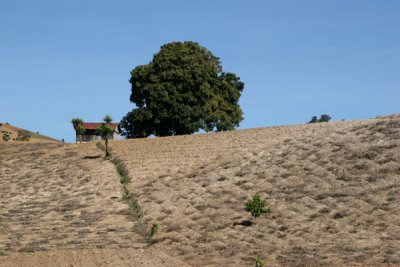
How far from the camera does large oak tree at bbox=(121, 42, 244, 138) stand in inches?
3098

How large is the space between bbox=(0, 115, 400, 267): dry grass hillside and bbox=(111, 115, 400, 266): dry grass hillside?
96 millimetres

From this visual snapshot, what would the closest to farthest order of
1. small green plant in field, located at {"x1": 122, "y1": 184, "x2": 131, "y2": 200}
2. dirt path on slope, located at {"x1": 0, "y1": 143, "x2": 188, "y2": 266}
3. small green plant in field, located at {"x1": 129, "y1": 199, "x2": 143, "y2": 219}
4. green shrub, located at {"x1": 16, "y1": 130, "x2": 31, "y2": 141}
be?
dirt path on slope, located at {"x1": 0, "y1": 143, "x2": 188, "y2": 266}, small green plant in field, located at {"x1": 129, "y1": 199, "x2": 143, "y2": 219}, small green plant in field, located at {"x1": 122, "y1": 184, "x2": 131, "y2": 200}, green shrub, located at {"x1": 16, "y1": 130, "x2": 31, "y2": 141}

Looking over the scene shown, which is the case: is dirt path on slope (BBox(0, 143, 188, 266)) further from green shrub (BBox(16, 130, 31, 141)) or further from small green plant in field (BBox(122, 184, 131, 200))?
green shrub (BBox(16, 130, 31, 141))

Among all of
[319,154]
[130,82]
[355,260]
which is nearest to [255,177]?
[319,154]

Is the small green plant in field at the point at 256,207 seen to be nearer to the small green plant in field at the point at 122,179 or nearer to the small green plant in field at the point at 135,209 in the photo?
the small green plant in field at the point at 135,209

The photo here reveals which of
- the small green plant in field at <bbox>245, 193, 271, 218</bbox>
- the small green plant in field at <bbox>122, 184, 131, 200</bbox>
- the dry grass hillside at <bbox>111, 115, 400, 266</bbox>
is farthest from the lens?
the small green plant in field at <bbox>122, 184, 131, 200</bbox>

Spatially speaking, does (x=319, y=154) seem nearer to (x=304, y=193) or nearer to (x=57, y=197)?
(x=304, y=193)

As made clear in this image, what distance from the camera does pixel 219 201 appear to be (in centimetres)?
4247

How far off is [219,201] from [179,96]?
37858 mm

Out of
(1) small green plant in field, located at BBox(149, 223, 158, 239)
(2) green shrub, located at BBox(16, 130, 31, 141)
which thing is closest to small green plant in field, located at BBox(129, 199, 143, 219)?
(1) small green plant in field, located at BBox(149, 223, 158, 239)

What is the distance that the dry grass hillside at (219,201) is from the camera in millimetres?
32125

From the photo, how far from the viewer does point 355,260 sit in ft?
92.1

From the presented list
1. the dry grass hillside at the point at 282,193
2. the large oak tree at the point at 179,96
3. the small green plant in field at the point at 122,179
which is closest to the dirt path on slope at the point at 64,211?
the small green plant in field at the point at 122,179

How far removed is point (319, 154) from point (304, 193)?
8.05 m
